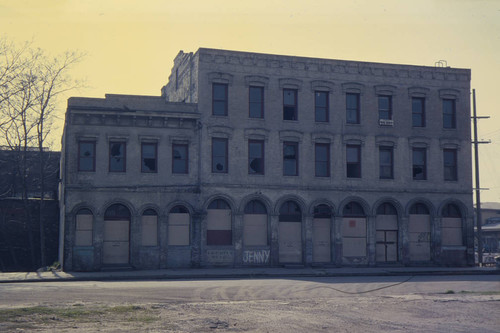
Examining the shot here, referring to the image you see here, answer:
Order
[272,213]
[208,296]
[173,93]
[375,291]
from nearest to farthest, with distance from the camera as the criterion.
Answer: [208,296]
[375,291]
[272,213]
[173,93]

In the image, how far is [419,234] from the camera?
127ft

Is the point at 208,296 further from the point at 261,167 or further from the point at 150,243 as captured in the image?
the point at 261,167

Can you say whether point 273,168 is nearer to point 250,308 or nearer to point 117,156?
point 117,156

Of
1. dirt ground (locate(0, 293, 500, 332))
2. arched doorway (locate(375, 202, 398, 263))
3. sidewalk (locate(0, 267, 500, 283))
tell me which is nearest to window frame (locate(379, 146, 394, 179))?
arched doorway (locate(375, 202, 398, 263))

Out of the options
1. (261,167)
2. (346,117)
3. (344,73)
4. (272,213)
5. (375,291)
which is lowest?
(375,291)

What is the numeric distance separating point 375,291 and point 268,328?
963cm

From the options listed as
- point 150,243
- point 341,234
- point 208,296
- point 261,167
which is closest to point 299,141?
point 261,167

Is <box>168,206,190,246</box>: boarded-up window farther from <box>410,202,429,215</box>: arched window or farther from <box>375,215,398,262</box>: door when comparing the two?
<box>410,202,429,215</box>: arched window

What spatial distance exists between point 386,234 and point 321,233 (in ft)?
13.5

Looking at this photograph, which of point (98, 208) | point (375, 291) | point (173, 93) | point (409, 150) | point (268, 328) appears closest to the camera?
point (268, 328)

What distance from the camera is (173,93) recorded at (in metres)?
43.5

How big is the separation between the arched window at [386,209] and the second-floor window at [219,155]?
31.6 feet

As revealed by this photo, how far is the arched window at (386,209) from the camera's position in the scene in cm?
3829

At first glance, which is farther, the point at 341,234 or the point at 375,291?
the point at 341,234
